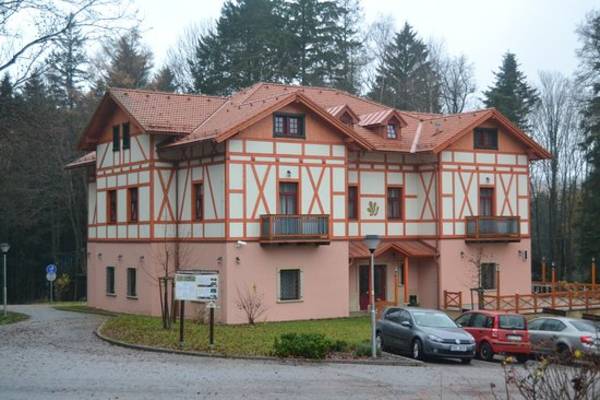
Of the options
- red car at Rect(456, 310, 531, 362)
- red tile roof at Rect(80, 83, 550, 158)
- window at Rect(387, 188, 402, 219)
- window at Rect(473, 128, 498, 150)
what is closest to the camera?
red car at Rect(456, 310, 531, 362)

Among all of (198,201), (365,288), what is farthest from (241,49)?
(198,201)

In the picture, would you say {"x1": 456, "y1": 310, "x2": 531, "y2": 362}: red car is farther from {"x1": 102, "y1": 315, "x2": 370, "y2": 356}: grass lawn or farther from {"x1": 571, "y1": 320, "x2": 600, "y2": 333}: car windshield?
{"x1": 102, "y1": 315, "x2": 370, "y2": 356}: grass lawn

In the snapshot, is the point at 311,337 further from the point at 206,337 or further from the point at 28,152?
the point at 28,152

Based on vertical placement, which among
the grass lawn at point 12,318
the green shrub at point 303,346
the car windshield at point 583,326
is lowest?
the grass lawn at point 12,318

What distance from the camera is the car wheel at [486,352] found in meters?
27.3

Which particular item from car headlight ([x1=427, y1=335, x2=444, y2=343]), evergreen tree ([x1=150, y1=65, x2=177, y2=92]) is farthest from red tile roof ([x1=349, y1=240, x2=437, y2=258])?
evergreen tree ([x1=150, y1=65, x2=177, y2=92])

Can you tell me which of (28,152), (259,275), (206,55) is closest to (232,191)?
(259,275)

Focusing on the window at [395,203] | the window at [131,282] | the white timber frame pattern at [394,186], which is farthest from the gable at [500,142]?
the window at [131,282]

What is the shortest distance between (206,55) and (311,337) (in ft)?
149

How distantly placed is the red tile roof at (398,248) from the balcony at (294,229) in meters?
3.45

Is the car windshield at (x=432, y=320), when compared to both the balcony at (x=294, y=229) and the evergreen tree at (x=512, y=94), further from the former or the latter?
the evergreen tree at (x=512, y=94)

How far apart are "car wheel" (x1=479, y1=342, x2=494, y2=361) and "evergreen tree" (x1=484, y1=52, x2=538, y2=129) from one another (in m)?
40.5

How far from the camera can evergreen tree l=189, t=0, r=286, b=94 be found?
64188 millimetres

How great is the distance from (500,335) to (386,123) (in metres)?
16.5
